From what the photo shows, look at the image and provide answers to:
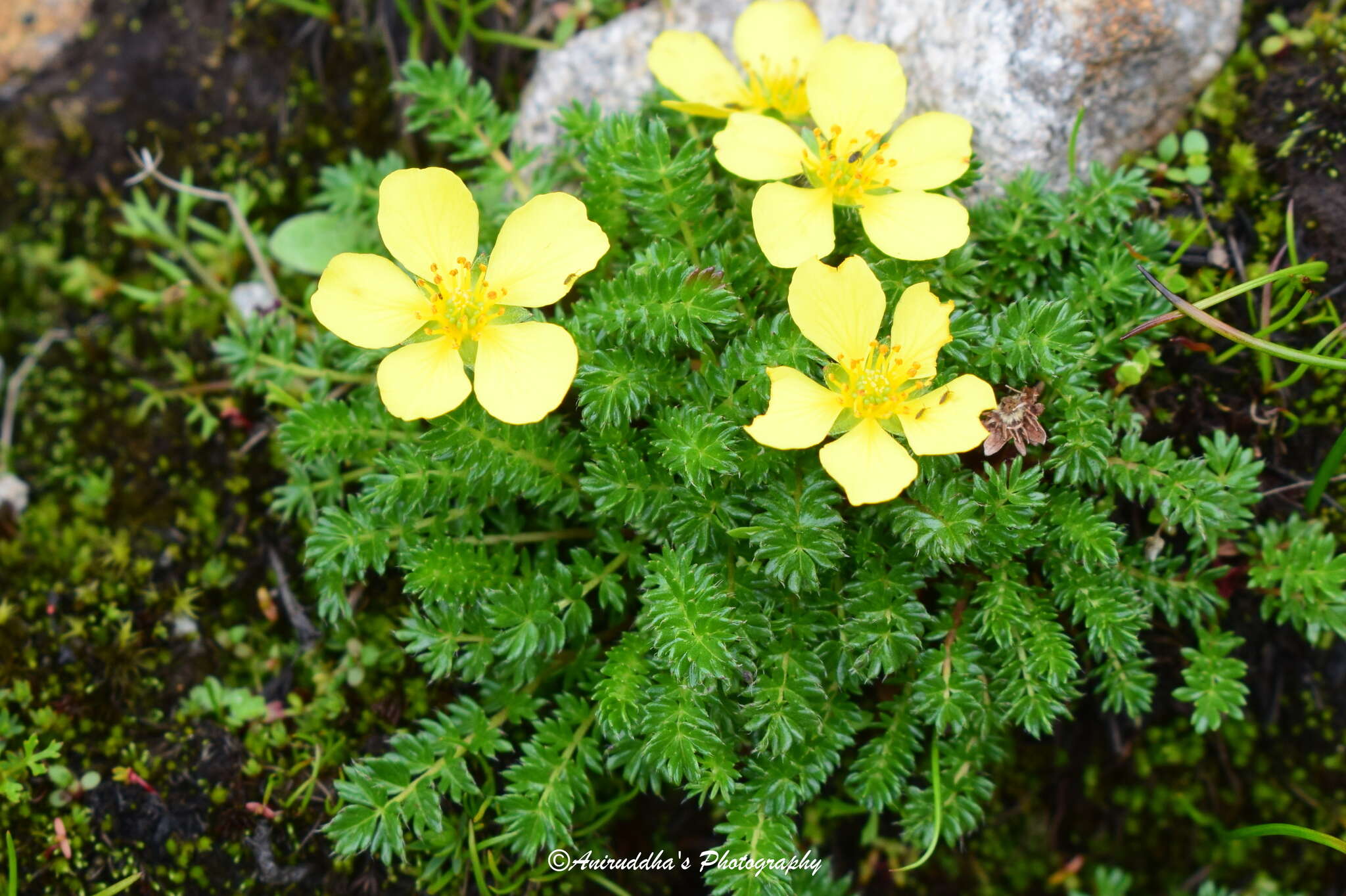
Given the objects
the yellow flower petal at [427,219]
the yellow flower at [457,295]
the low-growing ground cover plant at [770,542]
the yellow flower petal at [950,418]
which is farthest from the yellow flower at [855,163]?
the yellow flower petal at [427,219]

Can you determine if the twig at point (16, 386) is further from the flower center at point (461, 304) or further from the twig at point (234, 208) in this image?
the flower center at point (461, 304)

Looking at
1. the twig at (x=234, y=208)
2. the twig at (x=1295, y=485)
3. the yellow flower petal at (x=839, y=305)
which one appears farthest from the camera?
the twig at (x=234, y=208)

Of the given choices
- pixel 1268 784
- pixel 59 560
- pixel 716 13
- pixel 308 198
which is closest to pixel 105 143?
pixel 308 198

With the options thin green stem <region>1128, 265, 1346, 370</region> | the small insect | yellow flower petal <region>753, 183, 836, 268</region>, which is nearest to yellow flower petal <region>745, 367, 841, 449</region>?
yellow flower petal <region>753, 183, 836, 268</region>

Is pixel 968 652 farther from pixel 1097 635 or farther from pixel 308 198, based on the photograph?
pixel 308 198

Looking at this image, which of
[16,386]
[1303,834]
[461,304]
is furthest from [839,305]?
[16,386]

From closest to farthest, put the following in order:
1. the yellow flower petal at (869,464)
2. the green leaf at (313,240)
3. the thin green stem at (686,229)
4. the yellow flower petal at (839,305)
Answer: the yellow flower petal at (869,464) < the yellow flower petal at (839,305) < the thin green stem at (686,229) < the green leaf at (313,240)

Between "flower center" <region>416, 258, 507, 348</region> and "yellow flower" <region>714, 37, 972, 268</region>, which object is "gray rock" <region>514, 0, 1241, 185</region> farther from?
"flower center" <region>416, 258, 507, 348</region>
